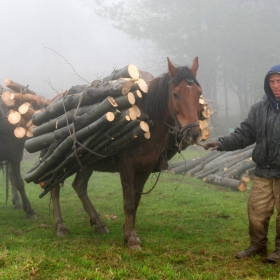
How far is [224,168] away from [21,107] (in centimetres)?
806

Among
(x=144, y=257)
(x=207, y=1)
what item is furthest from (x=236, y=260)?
(x=207, y=1)

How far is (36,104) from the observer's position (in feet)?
22.2

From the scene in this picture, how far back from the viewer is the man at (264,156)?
4.23 metres

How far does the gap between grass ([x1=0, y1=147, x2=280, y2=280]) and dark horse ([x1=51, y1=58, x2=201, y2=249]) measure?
0.61 metres

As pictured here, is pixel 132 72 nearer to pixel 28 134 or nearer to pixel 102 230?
pixel 28 134

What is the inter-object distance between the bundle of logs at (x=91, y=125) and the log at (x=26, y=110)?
0.95m

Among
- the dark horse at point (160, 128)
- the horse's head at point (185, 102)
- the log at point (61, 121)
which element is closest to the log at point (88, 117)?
the log at point (61, 121)

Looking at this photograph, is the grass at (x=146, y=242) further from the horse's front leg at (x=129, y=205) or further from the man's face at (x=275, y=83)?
the man's face at (x=275, y=83)

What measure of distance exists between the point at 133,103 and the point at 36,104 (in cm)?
297

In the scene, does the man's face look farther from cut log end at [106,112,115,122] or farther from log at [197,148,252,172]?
log at [197,148,252,172]

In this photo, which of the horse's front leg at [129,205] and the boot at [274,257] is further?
the horse's front leg at [129,205]

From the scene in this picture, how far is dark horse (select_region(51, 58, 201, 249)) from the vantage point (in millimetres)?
4345

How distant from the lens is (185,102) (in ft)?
14.3

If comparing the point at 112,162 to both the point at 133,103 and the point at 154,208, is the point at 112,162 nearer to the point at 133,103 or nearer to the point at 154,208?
the point at 133,103
